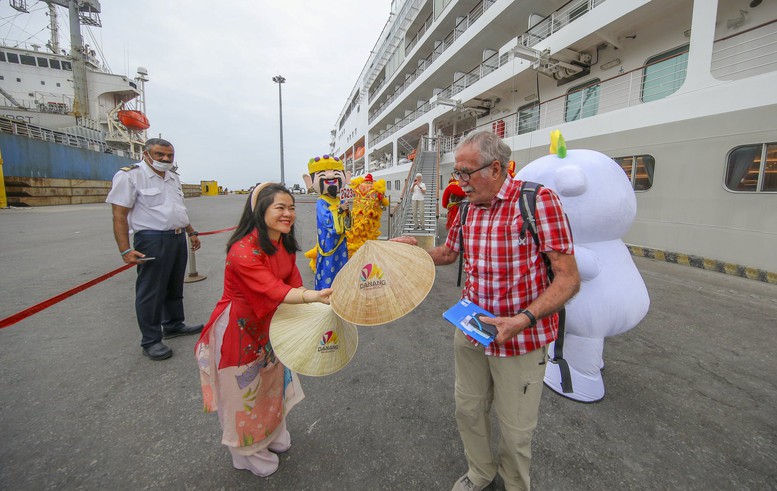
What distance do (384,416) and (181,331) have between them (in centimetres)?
254

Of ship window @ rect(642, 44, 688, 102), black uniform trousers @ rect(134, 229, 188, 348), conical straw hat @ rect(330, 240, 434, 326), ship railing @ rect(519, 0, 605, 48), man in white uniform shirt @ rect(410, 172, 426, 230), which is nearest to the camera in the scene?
conical straw hat @ rect(330, 240, 434, 326)

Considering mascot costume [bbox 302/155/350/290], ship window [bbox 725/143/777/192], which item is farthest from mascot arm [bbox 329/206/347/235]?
ship window [bbox 725/143/777/192]

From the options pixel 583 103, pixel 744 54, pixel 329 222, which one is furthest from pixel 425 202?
pixel 329 222

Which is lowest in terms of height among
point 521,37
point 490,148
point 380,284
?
point 380,284

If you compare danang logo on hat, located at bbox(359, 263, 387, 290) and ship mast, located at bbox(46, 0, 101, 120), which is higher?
ship mast, located at bbox(46, 0, 101, 120)

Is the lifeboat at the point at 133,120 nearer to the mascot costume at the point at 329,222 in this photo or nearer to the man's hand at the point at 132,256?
the mascot costume at the point at 329,222

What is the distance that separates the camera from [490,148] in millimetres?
1442

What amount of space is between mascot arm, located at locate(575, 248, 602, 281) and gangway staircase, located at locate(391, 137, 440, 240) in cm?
644

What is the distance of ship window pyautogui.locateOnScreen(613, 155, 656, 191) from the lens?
6.95 metres

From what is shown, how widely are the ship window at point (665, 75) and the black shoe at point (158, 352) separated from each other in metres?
10.3

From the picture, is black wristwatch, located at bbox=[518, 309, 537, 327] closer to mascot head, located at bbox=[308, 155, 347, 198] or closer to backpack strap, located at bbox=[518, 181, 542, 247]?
backpack strap, located at bbox=[518, 181, 542, 247]

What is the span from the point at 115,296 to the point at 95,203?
20.9 metres

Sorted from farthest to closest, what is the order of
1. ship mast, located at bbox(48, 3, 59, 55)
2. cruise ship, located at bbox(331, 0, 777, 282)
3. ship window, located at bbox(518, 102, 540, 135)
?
1. ship mast, located at bbox(48, 3, 59, 55)
2. ship window, located at bbox(518, 102, 540, 135)
3. cruise ship, located at bbox(331, 0, 777, 282)

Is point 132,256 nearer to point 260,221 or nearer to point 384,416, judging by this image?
point 260,221
